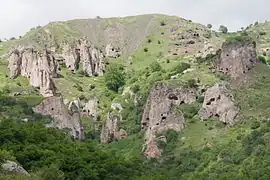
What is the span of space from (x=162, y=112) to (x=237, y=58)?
29.2 metres

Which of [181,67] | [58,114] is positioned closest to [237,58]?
[181,67]

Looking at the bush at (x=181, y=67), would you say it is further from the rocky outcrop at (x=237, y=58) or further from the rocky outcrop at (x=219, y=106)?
the rocky outcrop at (x=219, y=106)

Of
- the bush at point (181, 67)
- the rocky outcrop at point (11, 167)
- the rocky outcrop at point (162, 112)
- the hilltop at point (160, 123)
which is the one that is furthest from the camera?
the bush at point (181, 67)

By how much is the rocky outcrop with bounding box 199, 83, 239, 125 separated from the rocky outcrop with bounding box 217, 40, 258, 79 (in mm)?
14134

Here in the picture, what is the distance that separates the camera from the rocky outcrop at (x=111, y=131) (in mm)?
165625

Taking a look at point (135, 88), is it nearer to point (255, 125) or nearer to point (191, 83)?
point (191, 83)

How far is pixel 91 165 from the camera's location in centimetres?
9719

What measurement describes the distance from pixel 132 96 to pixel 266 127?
7025 cm

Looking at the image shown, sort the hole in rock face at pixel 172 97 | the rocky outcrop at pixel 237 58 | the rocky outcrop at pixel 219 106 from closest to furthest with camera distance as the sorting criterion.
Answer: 1. the rocky outcrop at pixel 219 106
2. the hole in rock face at pixel 172 97
3. the rocky outcrop at pixel 237 58

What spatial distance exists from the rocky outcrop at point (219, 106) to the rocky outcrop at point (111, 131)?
27.0m

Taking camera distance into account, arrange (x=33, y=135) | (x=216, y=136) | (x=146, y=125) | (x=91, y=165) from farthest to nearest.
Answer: (x=146, y=125) → (x=216, y=136) → (x=33, y=135) → (x=91, y=165)

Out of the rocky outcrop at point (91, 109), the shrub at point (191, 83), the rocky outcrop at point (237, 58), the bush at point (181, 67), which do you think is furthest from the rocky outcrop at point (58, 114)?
the rocky outcrop at point (237, 58)

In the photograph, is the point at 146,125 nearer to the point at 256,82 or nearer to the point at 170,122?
the point at 170,122

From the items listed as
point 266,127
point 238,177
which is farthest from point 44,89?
point 238,177
